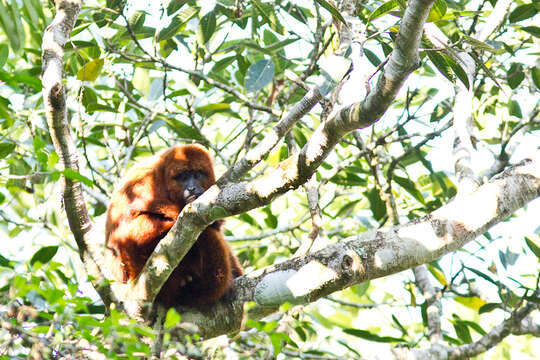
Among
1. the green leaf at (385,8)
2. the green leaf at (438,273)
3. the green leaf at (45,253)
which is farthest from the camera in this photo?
the green leaf at (438,273)

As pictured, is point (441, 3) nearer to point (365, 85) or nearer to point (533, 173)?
point (365, 85)

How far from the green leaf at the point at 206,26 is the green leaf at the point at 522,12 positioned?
3.01 metres

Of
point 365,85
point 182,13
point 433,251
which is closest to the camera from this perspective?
point 365,85

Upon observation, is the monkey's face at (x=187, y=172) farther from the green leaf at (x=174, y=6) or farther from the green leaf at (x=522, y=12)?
the green leaf at (x=522, y=12)

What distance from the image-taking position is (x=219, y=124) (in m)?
8.82

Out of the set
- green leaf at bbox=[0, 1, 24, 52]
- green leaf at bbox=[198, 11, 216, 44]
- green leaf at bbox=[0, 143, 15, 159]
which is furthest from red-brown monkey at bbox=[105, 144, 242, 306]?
green leaf at bbox=[0, 1, 24, 52]

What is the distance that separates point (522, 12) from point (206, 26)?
3.19 m

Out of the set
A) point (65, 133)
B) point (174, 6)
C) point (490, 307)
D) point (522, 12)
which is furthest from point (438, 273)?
point (65, 133)

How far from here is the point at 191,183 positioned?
616cm

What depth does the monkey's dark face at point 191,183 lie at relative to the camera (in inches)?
231

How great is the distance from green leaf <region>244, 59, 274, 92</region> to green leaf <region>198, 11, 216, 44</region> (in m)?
0.68

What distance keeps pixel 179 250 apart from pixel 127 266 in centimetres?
135

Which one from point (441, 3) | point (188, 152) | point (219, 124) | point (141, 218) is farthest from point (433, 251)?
point (219, 124)

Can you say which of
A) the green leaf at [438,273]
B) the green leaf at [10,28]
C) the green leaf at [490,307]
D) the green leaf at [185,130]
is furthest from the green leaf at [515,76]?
the green leaf at [10,28]
